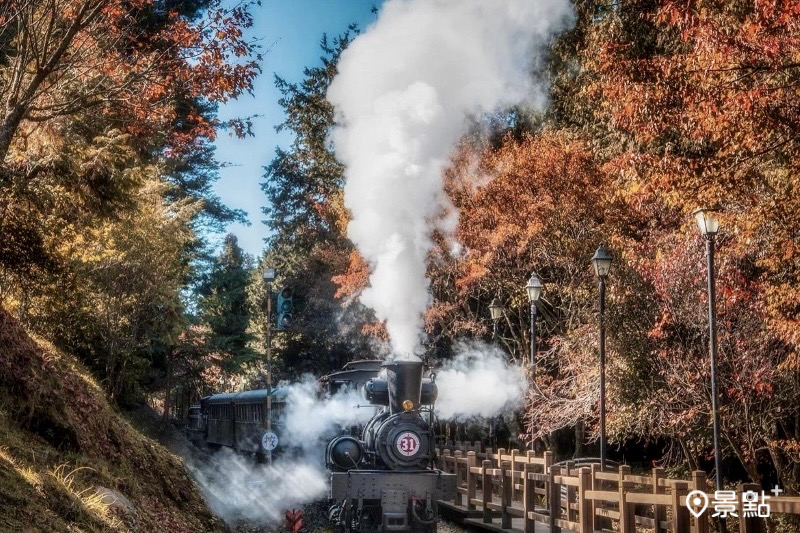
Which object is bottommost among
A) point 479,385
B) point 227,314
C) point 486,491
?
point 486,491

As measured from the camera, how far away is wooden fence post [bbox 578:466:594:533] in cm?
1113

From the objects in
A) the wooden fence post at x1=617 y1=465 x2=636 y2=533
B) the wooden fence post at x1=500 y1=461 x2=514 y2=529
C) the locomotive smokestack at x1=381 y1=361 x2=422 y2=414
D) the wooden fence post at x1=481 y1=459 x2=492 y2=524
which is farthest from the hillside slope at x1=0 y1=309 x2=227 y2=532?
the wooden fence post at x1=617 y1=465 x2=636 y2=533

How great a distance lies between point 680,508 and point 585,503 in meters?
2.50

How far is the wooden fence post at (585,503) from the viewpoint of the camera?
1113cm

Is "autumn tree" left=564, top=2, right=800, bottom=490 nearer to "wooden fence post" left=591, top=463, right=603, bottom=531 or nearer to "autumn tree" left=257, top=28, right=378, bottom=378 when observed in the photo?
"wooden fence post" left=591, top=463, right=603, bottom=531

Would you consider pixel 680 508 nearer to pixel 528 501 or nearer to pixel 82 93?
pixel 528 501

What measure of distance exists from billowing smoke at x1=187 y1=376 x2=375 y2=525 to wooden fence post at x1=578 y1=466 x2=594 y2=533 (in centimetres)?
461

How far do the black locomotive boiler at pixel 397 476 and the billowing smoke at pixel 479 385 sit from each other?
6.85ft

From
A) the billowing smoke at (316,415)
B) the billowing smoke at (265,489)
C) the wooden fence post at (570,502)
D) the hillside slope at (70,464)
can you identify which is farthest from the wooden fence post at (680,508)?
the billowing smoke at (265,489)

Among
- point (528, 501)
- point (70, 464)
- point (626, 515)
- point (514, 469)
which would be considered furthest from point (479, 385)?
point (70, 464)

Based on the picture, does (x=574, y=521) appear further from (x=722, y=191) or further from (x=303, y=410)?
(x=303, y=410)

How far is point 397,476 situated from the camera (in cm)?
1284

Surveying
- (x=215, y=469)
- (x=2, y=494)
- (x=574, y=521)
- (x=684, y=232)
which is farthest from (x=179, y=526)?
(x=215, y=469)

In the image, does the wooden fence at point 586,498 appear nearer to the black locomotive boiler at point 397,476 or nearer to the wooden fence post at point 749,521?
the wooden fence post at point 749,521
